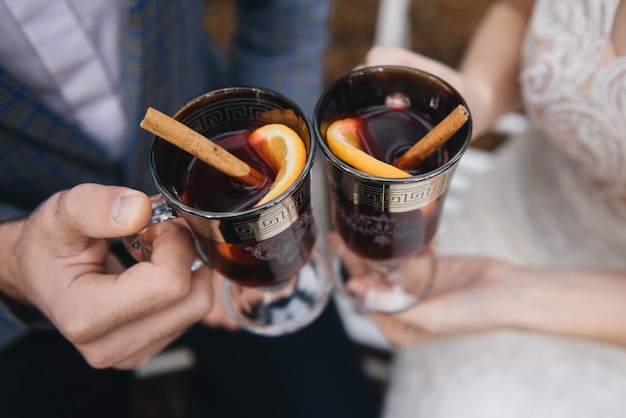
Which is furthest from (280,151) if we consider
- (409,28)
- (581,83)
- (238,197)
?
(409,28)

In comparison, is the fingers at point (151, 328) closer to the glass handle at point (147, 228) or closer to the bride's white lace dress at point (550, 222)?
the glass handle at point (147, 228)

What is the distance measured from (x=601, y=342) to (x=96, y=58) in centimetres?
92

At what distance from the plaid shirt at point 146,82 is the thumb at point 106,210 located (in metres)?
0.25

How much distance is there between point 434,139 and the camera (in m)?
0.56

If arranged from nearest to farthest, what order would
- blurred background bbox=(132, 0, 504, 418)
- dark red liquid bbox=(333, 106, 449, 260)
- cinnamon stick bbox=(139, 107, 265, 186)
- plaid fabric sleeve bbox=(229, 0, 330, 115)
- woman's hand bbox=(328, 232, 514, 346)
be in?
1. cinnamon stick bbox=(139, 107, 265, 186)
2. dark red liquid bbox=(333, 106, 449, 260)
3. woman's hand bbox=(328, 232, 514, 346)
4. plaid fabric sleeve bbox=(229, 0, 330, 115)
5. blurred background bbox=(132, 0, 504, 418)

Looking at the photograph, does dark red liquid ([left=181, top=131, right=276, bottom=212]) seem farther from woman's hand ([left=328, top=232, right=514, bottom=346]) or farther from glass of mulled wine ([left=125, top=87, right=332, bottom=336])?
woman's hand ([left=328, top=232, right=514, bottom=346])

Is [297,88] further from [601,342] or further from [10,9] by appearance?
[601,342]

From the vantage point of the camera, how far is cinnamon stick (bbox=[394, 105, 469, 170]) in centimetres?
54

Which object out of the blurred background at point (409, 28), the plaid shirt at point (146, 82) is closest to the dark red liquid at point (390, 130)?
the plaid shirt at point (146, 82)

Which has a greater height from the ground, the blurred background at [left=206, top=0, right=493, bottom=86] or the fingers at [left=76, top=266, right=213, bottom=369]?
the fingers at [left=76, top=266, right=213, bottom=369]

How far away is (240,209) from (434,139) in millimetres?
220

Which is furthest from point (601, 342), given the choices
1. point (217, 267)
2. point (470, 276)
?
point (217, 267)

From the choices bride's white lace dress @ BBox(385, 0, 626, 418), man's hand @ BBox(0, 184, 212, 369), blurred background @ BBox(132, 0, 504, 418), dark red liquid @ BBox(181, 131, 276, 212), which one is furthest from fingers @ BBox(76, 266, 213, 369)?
blurred background @ BBox(132, 0, 504, 418)

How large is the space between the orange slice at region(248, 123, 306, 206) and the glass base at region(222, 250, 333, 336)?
→ 0.32 meters
